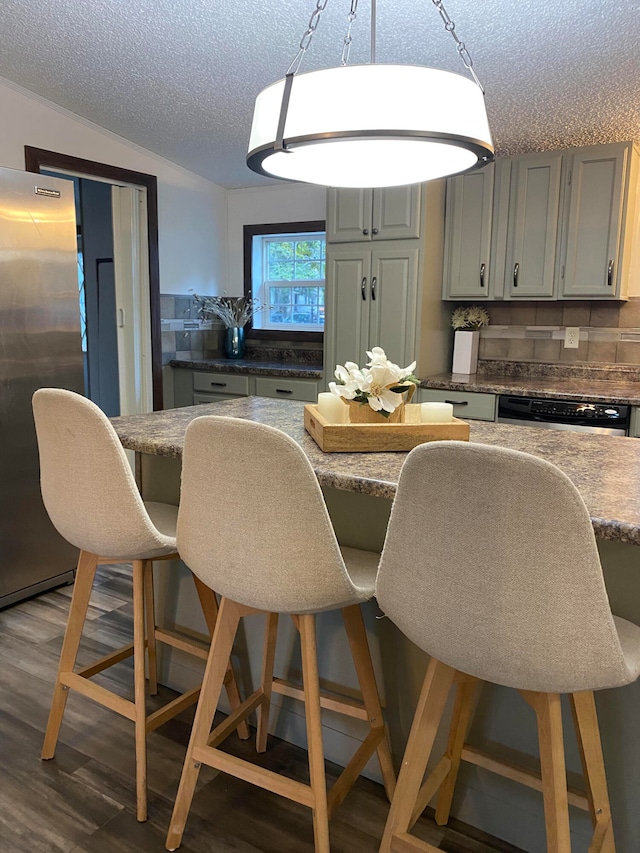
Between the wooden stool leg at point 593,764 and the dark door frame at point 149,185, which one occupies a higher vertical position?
the dark door frame at point 149,185

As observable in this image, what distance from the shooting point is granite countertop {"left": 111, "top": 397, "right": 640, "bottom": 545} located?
1173 millimetres

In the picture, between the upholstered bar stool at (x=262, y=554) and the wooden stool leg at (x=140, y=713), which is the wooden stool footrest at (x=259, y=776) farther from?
the wooden stool leg at (x=140, y=713)

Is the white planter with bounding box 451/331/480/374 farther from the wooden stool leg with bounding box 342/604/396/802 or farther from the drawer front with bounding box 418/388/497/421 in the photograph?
the wooden stool leg with bounding box 342/604/396/802

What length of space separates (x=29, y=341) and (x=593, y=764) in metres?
2.55

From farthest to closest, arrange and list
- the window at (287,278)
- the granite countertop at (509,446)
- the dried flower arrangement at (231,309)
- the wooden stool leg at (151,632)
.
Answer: the dried flower arrangement at (231,309) → the window at (287,278) → the wooden stool leg at (151,632) → the granite countertop at (509,446)

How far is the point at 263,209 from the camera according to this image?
4711 mm

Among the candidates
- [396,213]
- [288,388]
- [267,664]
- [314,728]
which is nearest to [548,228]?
[396,213]

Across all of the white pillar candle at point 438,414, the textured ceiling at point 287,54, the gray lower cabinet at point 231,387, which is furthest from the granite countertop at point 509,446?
the gray lower cabinet at point 231,387

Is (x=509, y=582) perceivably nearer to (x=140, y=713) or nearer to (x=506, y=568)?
(x=506, y=568)

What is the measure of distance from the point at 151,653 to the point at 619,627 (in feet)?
4.98

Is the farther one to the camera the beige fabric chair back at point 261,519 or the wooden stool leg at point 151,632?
the wooden stool leg at point 151,632

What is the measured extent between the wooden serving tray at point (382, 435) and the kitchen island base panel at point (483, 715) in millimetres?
152

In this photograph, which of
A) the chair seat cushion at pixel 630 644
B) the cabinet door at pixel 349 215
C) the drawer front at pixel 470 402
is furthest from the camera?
the cabinet door at pixel 349 215

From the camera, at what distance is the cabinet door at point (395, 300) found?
11.9 feet
